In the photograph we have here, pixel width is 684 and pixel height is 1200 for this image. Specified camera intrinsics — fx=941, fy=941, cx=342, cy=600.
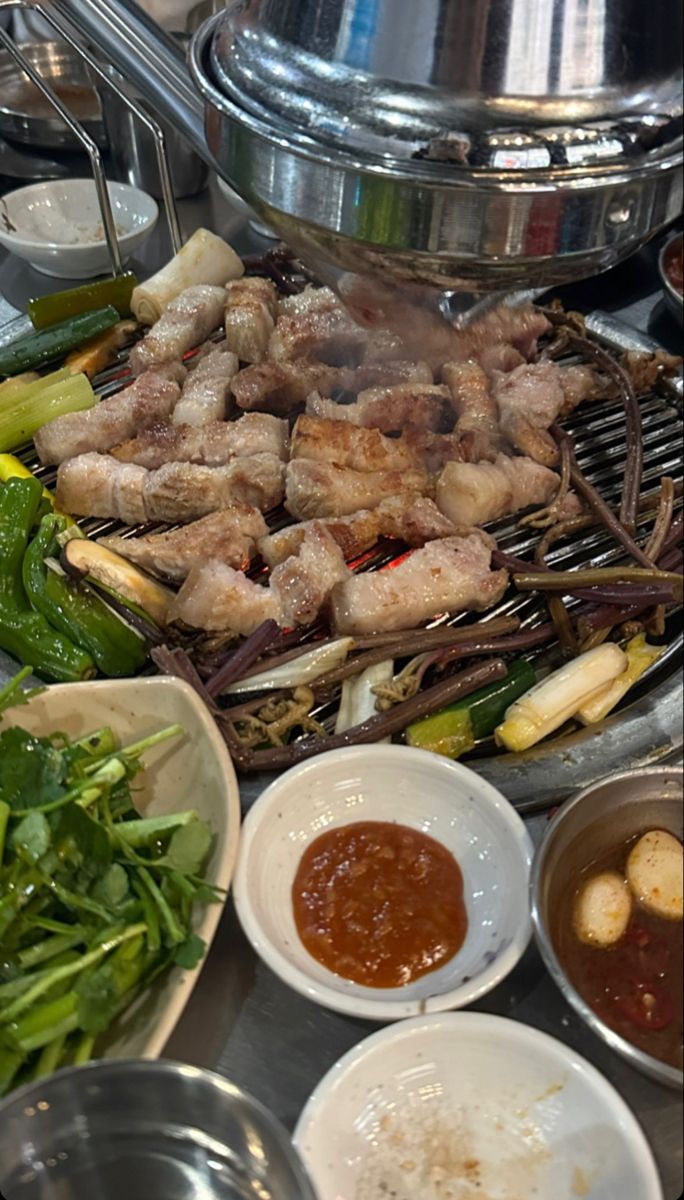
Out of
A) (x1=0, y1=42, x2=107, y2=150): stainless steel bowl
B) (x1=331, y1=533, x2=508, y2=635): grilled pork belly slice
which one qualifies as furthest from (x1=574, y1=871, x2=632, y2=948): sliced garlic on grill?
(x1=0, y1=42, x2=107, y2=150): stainless steel bowl

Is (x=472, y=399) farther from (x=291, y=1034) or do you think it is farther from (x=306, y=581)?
(x=291, y=1034)

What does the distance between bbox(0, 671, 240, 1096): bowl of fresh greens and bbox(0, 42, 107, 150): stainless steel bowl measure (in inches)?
178

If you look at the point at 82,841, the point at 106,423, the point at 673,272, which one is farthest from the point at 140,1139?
the point at 673,272

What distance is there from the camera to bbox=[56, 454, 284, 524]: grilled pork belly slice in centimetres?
346

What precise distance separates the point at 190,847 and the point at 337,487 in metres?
1.59

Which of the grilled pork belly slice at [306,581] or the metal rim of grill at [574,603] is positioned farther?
the grilled pork belly slice at [306,581]

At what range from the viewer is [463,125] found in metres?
1.65

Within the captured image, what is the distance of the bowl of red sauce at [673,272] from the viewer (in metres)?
4.42

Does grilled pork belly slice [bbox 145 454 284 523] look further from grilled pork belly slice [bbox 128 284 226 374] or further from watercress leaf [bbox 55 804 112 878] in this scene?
watercress leaf [bbox 55 804 112 878]

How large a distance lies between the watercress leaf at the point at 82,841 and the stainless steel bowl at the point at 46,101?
488 cm

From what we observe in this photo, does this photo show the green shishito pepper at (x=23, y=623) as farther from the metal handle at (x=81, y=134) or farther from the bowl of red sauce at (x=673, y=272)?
the bowl of red sauce at (x=673, y=272)

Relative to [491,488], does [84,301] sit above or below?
above

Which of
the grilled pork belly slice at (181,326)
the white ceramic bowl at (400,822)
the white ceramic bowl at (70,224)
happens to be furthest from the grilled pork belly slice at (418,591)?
the white ceramic bowl at (70,224)

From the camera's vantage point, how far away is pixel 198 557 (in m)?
3.23
